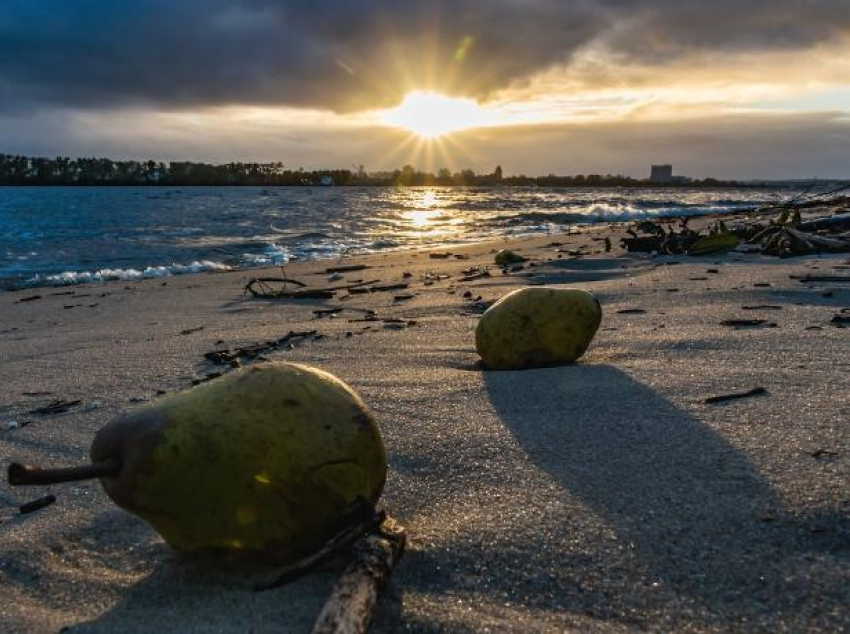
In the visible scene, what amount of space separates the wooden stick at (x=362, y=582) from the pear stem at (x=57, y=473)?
1.87 feet

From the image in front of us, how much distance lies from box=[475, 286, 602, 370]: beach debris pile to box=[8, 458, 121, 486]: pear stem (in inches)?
83.8

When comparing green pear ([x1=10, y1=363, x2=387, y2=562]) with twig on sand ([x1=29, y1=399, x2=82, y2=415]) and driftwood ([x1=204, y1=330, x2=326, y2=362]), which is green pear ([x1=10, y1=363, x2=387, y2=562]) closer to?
twig on sand ([x1=29, y1=399, x2=82, y2=415])

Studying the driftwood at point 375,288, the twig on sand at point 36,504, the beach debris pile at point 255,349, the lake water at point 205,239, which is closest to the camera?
the twig on sand at point 36,504

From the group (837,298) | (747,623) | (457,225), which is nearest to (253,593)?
(747,623)

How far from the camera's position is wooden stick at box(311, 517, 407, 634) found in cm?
129

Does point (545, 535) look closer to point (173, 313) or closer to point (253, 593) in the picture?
point (253, 593)

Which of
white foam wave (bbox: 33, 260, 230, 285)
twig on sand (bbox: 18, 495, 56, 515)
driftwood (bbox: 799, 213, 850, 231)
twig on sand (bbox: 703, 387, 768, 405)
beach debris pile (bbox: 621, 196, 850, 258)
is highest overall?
driftwood (bbox: 799, 213, 850, 231)

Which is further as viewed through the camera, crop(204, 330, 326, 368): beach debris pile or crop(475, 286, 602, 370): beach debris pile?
crop(204, 330, 326, 368): beach debris pile

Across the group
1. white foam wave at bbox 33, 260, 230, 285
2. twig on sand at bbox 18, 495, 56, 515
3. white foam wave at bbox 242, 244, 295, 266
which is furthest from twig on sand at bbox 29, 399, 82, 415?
white foam wave at bbox 242, 244, 295, 266

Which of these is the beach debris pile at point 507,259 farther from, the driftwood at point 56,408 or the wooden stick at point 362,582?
the wooden stick at point 362,582

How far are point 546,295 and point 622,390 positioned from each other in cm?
72

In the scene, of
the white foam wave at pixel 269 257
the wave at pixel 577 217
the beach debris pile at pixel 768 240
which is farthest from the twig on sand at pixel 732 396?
the wave at pixel 577 217

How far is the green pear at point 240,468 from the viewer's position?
157 cm

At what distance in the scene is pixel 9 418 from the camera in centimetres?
316
